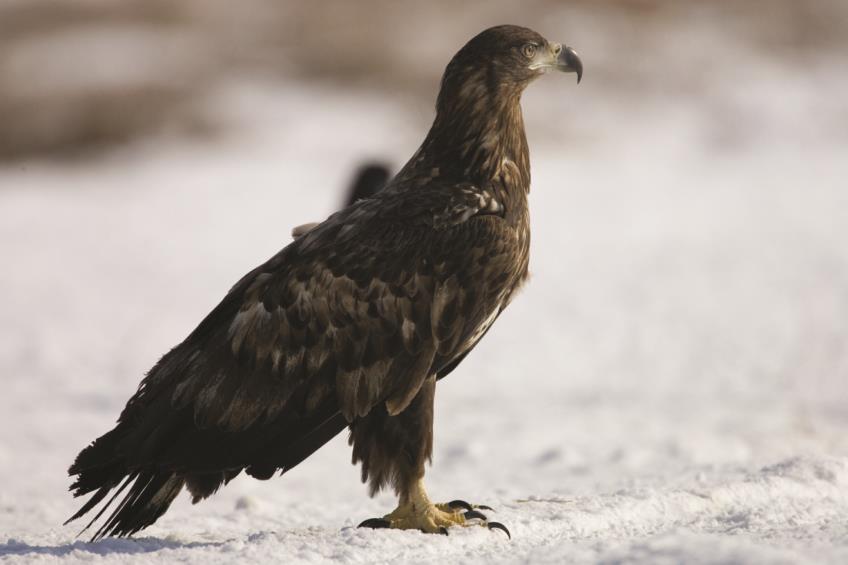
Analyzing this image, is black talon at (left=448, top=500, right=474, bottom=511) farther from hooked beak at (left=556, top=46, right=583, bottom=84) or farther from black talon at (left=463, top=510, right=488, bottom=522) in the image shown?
hooked beak at (left=556, top=46, right=583, bottom=84)

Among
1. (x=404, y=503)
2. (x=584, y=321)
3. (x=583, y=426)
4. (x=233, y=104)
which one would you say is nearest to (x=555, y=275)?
(x=584, y=321)

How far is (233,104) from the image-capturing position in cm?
2620

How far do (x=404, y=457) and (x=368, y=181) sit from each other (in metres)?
6.09

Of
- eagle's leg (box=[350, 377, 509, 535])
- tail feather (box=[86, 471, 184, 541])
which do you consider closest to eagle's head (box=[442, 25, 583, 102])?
eagle's leg (box=[350, 377, 509, 535])

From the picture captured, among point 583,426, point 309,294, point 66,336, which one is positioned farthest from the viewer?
point 66,336

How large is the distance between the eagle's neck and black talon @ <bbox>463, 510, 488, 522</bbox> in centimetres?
138

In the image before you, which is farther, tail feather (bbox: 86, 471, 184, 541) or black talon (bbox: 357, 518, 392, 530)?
black talon (bbox: 357, 518, 392, 530)

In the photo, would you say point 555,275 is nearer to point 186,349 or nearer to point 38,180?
point 186,349

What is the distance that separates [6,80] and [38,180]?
755 centimetres

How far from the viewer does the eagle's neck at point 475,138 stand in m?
5.61

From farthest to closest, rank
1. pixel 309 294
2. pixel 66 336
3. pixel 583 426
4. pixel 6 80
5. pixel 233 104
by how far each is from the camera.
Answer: pixel 6 80 < pixel 233 104 < pixel 66 336 < pixel 583 426 < pixel 309 294

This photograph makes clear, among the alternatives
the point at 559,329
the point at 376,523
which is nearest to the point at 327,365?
the point at 376,523

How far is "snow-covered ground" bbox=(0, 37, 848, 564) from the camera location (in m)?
5.28

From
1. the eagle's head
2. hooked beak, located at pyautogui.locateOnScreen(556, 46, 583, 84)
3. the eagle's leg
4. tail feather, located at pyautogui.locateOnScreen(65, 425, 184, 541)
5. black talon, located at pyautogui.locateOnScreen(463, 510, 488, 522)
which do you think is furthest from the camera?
hooked beak, located at pyautogui.locateOnScreen(556, 46, 583, 84)
